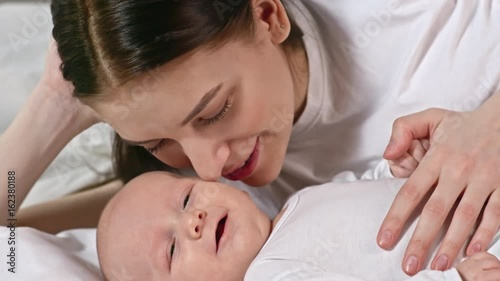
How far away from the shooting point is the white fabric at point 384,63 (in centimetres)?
133

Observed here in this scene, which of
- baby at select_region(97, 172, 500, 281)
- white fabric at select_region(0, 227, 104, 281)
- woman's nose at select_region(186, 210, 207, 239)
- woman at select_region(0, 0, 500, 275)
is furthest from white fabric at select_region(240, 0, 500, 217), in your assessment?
white fabric at select_region(0, 227, 104, 281)

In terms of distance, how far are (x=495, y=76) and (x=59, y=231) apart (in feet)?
2.99

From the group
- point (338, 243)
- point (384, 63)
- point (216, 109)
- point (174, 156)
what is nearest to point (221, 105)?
point (216, 109)

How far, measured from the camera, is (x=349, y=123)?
4.71ft

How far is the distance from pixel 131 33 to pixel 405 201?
18.3 inches

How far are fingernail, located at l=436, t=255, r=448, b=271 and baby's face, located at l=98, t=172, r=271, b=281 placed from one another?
284mm

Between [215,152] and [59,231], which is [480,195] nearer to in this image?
[215,152]

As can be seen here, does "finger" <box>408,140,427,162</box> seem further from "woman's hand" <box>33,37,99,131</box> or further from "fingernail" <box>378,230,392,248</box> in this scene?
"woman's hand" <box>33,37,99,131</box>

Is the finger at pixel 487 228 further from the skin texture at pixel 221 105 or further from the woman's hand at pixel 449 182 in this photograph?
the skin texture at pixel 221 105

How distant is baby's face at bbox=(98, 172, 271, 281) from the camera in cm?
110

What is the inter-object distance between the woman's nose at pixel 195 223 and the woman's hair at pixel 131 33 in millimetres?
228

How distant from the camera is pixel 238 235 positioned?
1124 millimetres

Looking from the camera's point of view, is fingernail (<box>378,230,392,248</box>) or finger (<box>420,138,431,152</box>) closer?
fingernail (<box>378,230,392,248</box>)

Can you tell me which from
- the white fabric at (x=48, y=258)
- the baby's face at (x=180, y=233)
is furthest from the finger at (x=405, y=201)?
the white fabric at (x=48, y=258)
